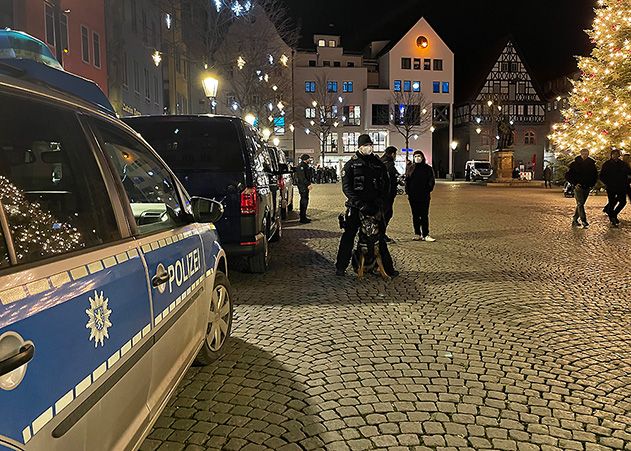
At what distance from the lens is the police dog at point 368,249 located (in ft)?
24.8

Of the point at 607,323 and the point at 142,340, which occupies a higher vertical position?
the point at 142,340

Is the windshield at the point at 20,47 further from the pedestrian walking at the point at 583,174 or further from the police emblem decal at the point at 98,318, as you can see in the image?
the pedestrian walking at the point at 583,174

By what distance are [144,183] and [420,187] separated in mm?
7532

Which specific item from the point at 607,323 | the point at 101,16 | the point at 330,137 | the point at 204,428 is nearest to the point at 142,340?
the point at 204,428

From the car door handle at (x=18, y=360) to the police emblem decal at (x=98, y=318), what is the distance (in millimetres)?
339

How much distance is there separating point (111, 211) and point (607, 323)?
495cm

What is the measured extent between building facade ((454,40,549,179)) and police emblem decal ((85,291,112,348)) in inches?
2492

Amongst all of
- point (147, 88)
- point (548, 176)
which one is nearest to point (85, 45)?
point (147, 88)

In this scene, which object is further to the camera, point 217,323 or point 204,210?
point 217,323

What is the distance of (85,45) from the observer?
84.3 ft

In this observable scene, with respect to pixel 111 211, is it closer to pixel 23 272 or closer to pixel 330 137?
pixel 23 272

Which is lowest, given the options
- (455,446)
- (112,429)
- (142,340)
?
(455,446)

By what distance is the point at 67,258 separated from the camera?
6.57 feet

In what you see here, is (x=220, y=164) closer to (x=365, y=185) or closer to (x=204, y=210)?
(x=365, y=185)
